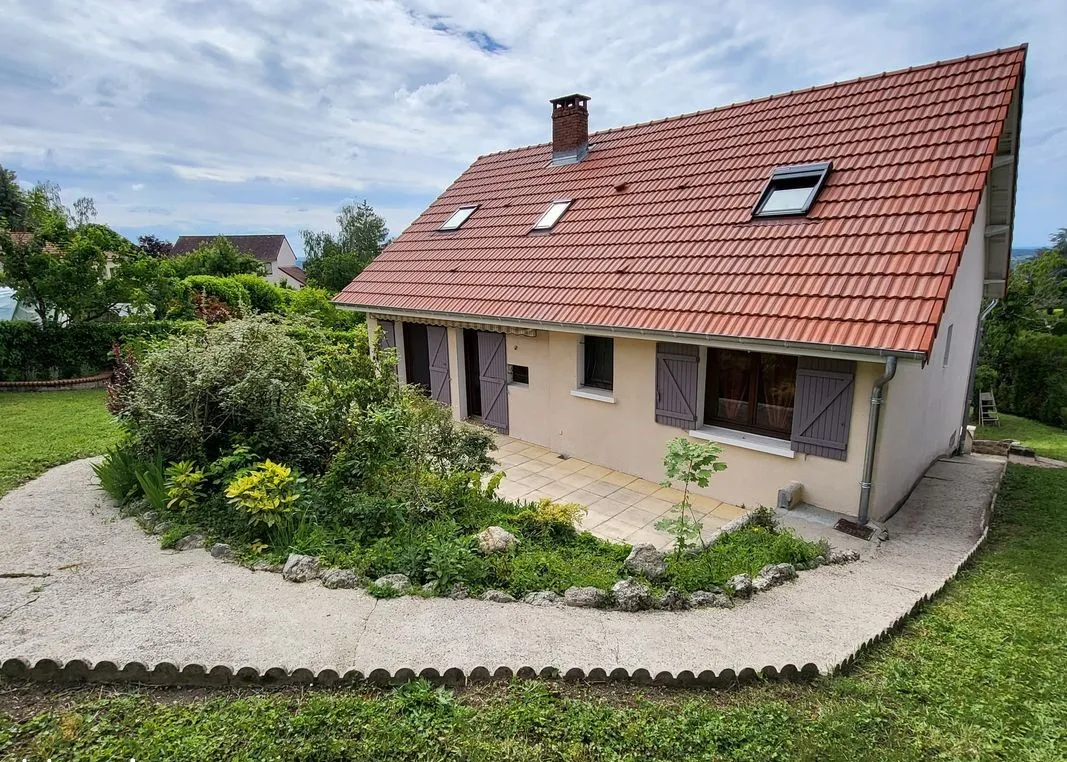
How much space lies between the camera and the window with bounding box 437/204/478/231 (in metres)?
14.6

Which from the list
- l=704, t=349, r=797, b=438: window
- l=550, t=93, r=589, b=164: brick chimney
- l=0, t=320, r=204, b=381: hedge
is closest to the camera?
l=704, t=349, r=797, b=438: window

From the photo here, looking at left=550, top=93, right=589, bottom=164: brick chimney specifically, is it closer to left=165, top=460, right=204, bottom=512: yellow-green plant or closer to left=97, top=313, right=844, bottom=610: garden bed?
left=97, top=313, right=844, bottom=610: garden bed

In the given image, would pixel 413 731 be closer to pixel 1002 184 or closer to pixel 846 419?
pixel 846 419

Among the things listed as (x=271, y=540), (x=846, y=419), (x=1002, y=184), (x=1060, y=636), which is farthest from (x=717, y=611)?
(x=1002, y=184)

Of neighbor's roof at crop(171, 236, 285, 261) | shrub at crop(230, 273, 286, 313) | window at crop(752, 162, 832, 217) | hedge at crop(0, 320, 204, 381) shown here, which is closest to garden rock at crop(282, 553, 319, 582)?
window at crop(752, 162, 832, 217)

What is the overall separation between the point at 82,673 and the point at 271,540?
2.24 metres

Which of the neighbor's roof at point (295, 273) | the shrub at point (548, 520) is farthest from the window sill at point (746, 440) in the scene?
the neighbor's roof at point (295, 273)

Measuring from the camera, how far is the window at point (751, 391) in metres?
8.07

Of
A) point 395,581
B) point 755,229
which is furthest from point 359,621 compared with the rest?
point 755,229

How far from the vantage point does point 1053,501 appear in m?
8.67

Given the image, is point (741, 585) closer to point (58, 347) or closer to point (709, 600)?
point (709, 600)

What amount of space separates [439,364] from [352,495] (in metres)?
6.36

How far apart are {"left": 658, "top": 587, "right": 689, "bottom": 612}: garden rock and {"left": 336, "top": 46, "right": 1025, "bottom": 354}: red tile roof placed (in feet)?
12.3

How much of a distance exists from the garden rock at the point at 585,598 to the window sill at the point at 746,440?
12.8 ft
